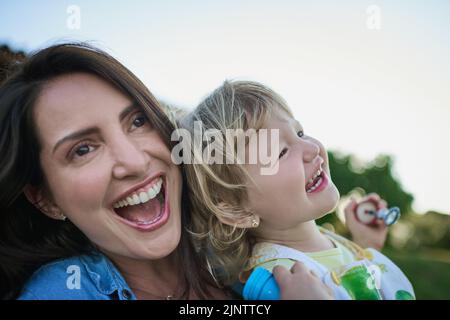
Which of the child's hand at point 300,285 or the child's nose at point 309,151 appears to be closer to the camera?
the child's hand at point 300,285

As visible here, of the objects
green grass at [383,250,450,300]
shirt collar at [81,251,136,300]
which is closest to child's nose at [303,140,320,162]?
shirt collar at [81,251,136,300]

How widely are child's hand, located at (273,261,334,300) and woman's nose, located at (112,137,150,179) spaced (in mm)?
550

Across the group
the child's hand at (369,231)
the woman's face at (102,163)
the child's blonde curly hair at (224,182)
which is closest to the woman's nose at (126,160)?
the woman's face at (102,163)

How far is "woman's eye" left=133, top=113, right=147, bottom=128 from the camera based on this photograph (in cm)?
136

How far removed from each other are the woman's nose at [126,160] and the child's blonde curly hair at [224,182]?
25 centimetres

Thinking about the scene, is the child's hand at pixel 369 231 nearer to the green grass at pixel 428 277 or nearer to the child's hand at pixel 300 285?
the child's hand at pixel 300 285

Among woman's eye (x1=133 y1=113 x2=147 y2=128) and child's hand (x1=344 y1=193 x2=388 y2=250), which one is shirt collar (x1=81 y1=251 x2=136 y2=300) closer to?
woman's eye (x1=133 y1=113 x2=147 y2=128)

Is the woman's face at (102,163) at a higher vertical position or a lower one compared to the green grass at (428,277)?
higher

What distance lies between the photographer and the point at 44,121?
4.09ft

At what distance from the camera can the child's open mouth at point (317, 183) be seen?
141 centimetres

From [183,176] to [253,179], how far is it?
28cm
